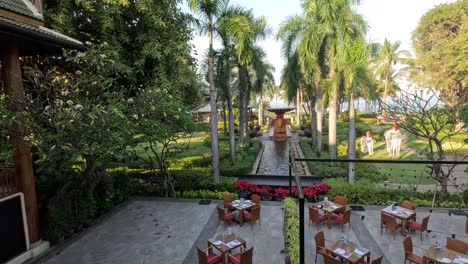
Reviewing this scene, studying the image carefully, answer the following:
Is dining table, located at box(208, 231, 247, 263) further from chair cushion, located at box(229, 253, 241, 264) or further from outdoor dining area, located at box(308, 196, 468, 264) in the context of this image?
outdoor dining area, located at box(308, 196, 468, 264)

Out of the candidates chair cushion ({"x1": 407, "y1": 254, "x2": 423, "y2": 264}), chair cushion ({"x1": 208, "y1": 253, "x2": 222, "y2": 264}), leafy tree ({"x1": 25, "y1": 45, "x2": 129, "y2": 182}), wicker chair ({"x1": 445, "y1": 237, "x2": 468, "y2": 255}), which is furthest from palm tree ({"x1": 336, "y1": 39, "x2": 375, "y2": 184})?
leafy tree ({"x1": 25, "y1": 45, "x2": 129, "y2": 182})

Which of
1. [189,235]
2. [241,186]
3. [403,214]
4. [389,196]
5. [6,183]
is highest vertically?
[6,183]

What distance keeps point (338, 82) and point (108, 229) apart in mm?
13448

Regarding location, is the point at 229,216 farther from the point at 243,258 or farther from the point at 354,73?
the point at 354,73

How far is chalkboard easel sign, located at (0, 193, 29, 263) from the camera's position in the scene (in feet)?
24.5

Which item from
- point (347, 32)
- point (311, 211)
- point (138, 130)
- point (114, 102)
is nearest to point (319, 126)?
point (347, 32)

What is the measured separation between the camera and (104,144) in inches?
303

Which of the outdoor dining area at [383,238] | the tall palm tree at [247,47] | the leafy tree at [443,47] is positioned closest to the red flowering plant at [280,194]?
the outdoor dining area at [383,238]

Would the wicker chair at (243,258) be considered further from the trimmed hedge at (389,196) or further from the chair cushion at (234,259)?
the trimmed hedge at (389,196)

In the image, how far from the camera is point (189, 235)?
9.61 metres

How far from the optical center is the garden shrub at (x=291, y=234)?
6293 mm

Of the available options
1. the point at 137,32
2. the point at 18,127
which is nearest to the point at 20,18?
the point at 18,127

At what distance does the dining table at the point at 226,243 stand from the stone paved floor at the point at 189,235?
764mm

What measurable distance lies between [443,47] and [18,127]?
36334 mm
